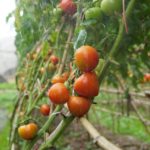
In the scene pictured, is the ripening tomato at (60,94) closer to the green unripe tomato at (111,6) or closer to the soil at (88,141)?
the green unripe tomato at (111,6)

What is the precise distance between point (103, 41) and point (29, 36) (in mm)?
1094

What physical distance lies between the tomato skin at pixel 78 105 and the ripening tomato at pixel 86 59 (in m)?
0.07

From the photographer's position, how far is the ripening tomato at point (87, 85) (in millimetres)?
851

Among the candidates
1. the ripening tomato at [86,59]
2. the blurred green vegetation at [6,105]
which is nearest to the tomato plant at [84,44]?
the ripening tomato at [86,59]

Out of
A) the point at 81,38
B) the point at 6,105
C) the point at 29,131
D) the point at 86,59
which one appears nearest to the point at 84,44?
the point at 81,38

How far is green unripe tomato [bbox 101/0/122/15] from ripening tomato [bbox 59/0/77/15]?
0.47 m

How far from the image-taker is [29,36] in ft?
6.68

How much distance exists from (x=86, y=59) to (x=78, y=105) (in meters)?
0.10

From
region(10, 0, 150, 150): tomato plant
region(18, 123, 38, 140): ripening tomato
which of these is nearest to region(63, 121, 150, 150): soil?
region(10, 0, 150, 150): tomato plant

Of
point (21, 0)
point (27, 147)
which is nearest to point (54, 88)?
point (27, 147)

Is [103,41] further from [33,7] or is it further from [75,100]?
[33,7]

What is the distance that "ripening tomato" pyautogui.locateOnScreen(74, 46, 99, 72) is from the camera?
851 millimetres

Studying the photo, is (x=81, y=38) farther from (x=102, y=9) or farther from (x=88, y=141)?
(x=88, y=141)

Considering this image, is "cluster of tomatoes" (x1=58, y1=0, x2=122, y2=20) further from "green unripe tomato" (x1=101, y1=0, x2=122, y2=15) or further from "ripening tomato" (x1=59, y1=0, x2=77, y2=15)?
"ripening tomato" (x1=59, y1=0, x2=77, y2=15)
